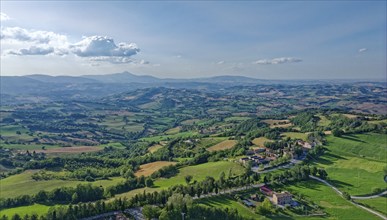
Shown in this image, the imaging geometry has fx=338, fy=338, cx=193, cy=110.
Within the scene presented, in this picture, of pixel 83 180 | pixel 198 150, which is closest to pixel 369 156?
pixel 198 150

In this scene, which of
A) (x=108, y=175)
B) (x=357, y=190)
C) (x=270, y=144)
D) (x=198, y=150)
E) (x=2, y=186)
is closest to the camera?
(x=357, y=190)

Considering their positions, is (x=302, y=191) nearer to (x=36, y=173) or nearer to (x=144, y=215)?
(x=144, y=215)

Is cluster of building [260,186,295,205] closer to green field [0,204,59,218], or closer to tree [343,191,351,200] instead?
tree [343,191,351,200]

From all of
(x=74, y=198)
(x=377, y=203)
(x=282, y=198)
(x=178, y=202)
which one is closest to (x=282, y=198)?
(x=282, y=198)

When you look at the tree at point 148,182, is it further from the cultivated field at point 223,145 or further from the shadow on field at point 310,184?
the cultivated field at point 223,145

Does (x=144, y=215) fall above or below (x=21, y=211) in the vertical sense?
above

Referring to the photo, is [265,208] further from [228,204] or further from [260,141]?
[260,141]

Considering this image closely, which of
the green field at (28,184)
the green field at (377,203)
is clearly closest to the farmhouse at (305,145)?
the green field at (377,203)
